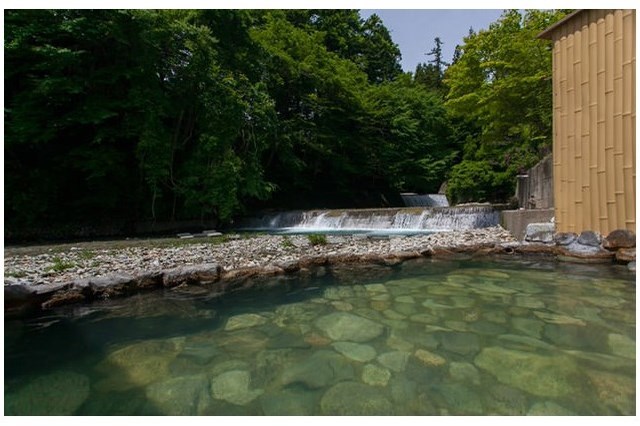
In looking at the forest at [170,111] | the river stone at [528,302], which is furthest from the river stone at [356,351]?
the forest at [170,111]

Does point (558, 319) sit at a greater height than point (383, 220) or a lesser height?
lesser

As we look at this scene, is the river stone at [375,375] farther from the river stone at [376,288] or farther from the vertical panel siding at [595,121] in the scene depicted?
the vertical panel siding at [595,121]

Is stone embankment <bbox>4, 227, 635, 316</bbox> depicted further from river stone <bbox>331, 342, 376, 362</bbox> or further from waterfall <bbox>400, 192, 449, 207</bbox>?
waterfall <bbox>400, 192, 449, 207</bbox>

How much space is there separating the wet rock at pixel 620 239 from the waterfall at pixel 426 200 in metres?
11.4

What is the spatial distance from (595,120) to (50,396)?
19.7ft

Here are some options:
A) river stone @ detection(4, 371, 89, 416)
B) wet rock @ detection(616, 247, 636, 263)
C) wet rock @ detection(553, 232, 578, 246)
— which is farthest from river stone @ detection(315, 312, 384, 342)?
wet rock @ detection(553, 232, 578, 246)

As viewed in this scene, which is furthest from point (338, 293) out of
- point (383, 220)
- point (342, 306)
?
point (383, 220)

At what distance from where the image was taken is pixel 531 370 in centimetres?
201

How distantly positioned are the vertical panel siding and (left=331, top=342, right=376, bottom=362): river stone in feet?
13.2

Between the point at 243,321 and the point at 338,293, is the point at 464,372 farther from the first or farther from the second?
the point at 338,293

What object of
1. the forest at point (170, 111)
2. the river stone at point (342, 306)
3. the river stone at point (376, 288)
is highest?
the forest at point (170, 111)

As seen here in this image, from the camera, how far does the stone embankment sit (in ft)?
11.4

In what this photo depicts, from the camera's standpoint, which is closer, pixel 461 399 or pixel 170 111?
pixel 461 399

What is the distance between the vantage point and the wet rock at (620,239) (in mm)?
4402
